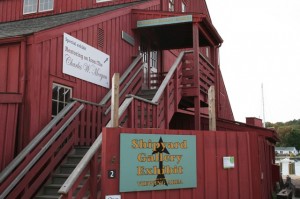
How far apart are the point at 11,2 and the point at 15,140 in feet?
35.9

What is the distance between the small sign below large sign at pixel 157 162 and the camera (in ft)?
22.1

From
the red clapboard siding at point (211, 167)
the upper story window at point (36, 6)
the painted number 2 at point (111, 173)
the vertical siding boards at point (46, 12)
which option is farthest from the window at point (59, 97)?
the upper story window at point (36, 6)

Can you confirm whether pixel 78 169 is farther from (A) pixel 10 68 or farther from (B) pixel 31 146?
(A) pixel 10 68

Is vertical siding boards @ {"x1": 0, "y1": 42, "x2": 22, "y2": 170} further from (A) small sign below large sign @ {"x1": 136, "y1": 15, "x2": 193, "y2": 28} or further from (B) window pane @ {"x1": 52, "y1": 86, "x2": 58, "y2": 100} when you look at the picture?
(A) small sign below large sign @ {"x1": 136, "y1": 15, "x2": 193, "y2": 28}

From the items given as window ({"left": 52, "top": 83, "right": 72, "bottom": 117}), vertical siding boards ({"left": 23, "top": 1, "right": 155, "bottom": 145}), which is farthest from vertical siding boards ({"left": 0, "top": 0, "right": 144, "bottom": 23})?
window ({"left": 52, "top": 83, "right": 72, "bottom": 117})

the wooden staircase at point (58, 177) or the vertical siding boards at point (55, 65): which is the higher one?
the vertical siding boards at point (55, 65)

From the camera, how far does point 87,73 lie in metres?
10.3

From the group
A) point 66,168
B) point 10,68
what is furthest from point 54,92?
point 66,168

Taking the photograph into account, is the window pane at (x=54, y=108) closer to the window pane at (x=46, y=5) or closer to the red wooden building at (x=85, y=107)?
the red wooden building at (x=85, y=107)

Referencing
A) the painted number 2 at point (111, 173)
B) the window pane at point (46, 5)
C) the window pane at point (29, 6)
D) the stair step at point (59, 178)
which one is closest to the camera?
the painted number 2 at point (111, 173)

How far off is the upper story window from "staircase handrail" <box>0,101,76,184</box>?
8806 mm

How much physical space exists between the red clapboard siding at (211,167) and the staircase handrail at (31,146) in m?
1.81

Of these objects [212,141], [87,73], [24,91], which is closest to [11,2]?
[87,73]

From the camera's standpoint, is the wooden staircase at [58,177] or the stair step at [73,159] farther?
the stair step at [73,159]
